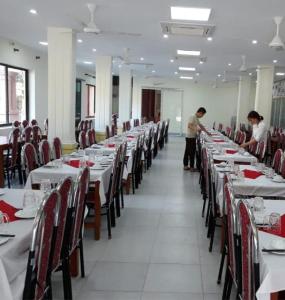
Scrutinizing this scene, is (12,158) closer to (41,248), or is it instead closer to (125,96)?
(41,248)

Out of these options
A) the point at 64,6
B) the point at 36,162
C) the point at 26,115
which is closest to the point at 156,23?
the point at 64,6

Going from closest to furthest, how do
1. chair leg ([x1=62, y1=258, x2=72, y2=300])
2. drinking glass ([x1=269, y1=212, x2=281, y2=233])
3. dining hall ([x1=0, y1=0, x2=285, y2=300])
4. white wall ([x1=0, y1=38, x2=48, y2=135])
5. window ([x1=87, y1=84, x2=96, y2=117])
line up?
dining hall ([x1=0, y1=0, x2=285, y2=300]) → drinking glass ([x1=269, y1=212, x2=281, y2=233]) → chair leg ([x1=62, y1=258, x2=72, y2=300]) → white wall ([x1=0, y1=38, x2=48, y2=135]) → window ([x1=87, y1=84, x2=96, y2=117])

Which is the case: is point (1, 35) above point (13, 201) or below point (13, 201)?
above

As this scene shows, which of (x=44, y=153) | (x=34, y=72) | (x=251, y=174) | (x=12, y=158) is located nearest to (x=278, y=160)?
(x=251, y=174)

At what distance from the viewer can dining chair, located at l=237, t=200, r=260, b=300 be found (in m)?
1.84

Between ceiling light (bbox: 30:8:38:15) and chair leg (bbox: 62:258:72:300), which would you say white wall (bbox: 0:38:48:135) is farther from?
chair leg (bbox: 62:258:72:300)

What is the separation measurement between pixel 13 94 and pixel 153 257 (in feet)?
28.4

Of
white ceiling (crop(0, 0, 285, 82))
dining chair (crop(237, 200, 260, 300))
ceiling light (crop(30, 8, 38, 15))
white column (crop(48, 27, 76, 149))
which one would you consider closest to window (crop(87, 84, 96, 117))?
white ceiling (crop(0, 0, 285, 82))

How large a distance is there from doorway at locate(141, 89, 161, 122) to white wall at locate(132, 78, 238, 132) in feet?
1.95

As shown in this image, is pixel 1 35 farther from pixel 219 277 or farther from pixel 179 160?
pixel 219 277

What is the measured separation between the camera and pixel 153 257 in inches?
141

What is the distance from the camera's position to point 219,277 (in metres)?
3.10

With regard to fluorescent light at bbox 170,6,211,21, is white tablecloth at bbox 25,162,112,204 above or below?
below

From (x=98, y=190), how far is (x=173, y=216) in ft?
4.52
